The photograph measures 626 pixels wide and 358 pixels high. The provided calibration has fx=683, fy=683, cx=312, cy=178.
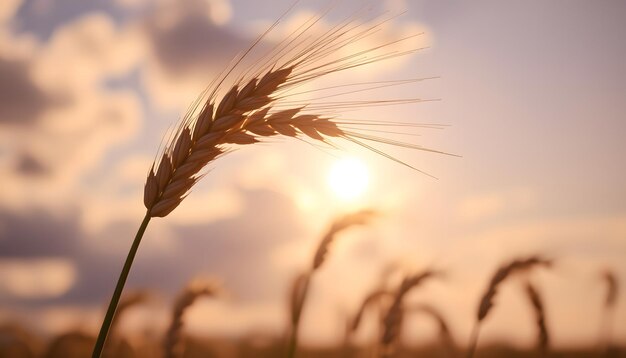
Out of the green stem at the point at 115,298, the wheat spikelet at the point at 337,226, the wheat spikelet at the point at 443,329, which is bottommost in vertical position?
the wheat spikelet at the point at 443,329

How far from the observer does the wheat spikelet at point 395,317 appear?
3115 millimetres

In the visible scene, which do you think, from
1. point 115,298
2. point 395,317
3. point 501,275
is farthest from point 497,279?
point 115,298

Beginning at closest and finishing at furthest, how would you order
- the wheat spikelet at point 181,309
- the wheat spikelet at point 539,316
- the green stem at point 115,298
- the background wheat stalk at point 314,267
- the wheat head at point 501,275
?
the green stem at point 115,298 < the background wheat stalk at point 314,267 < the wheat spikelet at point 181,309 < the wheat head at point 501,275 < the wheat spikelet at point 539,316

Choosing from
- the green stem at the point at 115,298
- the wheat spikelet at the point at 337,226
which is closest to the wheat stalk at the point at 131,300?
the wheat spikelet at the point at 337,226

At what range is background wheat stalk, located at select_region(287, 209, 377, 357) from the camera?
2840mm

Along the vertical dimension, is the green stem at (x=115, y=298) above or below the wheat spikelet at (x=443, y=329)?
above

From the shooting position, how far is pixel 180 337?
9.80 feet

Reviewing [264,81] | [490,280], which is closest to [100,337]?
[264,81]

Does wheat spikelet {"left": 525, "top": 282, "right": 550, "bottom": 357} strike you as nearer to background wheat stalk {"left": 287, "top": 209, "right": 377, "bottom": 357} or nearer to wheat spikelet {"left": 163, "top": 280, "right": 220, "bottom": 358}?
background wheat stalk {"left": 287, "top": 209, "right": 377, "bottom": 357}

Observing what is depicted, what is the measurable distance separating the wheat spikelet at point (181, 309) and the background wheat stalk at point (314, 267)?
470 mm

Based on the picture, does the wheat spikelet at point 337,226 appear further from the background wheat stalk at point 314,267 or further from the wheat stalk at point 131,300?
the wheat stalk at point 131,300

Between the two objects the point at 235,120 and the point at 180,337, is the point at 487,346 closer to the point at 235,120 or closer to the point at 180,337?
the point at 180,337

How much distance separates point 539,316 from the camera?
157 inches

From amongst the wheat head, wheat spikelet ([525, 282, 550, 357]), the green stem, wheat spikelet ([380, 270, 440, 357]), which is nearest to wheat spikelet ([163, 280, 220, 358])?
wheat spikelet ([380, 270, 440, 357])
